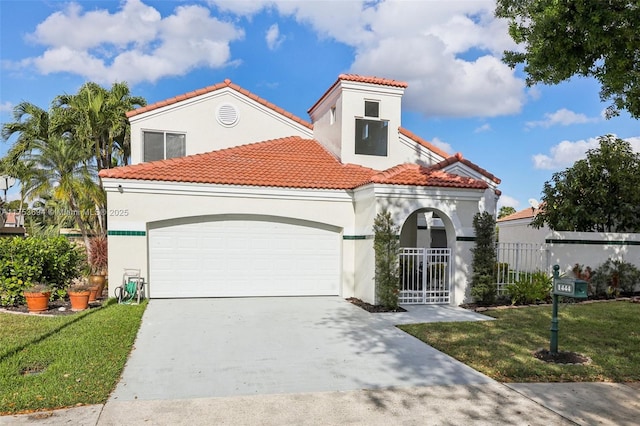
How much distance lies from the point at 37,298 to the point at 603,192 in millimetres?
17235

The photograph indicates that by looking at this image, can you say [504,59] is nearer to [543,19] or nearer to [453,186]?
[543,19]

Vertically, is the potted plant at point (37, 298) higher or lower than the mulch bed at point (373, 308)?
higher

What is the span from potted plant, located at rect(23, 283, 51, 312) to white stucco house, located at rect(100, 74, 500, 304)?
1.63m

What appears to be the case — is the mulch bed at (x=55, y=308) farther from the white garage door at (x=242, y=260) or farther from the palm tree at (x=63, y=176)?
the palm tree at (x=63, y=176)

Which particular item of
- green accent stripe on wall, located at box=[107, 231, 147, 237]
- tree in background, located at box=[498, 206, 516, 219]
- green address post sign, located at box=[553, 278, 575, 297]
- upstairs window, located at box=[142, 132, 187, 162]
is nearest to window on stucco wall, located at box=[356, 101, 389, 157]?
upstairs window, located at box=[142, 132, 187, 162]

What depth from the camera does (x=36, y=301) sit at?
33.2 ft

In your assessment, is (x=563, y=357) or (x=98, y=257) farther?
(x=98, y=257)

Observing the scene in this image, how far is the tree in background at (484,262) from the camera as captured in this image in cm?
1198

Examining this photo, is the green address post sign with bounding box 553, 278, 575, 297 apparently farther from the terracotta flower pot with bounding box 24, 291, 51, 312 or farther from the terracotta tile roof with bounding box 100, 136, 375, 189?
the terracotta flower pot with bounding box 24, 291, 51, 312

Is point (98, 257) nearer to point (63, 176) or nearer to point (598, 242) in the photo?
point (63, 176)

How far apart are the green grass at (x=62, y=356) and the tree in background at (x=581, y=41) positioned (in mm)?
8683

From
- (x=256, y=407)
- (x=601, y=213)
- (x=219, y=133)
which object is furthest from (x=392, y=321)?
(x=601, y=213)

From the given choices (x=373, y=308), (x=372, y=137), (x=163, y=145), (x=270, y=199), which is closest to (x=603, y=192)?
(x=372, y=137)

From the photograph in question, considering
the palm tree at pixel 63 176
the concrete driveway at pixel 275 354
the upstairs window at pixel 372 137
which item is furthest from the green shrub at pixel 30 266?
the upstairs window at pixel 372 137
